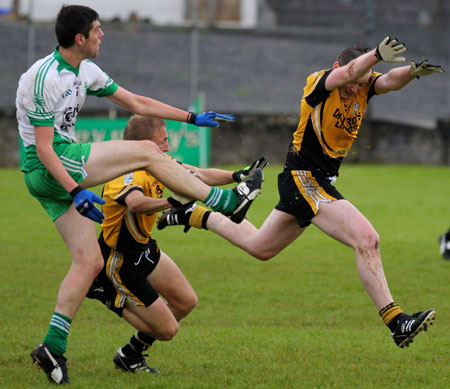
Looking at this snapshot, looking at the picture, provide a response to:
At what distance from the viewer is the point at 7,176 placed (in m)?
20.2

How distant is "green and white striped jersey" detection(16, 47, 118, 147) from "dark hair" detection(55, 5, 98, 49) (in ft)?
0.37

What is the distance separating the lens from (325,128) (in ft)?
21.7

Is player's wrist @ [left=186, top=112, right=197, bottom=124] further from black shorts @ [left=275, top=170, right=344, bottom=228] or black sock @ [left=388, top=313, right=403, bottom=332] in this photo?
black sock @ [left=388, top=313, right=403, bottom=332]

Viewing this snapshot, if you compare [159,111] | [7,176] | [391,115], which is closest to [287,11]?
[391,115]

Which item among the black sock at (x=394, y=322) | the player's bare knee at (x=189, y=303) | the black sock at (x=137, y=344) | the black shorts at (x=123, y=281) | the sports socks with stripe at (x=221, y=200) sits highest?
the sports socks with stripe at (x=221, y=200)

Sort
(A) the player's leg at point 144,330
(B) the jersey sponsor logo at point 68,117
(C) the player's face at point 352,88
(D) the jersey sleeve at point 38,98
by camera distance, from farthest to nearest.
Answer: (C) the player's face at point 352,88, (A) the player's leg at point 144,330, (B) the jersey sponsor logo at point 68,117, (D) the jersey sleeve at point 38,98

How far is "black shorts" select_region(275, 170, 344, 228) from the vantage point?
→ 6.51m

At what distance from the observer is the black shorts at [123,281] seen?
600 cm

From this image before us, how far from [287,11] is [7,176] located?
48.0 feet

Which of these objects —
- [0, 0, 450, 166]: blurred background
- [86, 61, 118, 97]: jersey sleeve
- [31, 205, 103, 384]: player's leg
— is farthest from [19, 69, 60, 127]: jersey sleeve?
[0, 0, 450, 166]: blurred background

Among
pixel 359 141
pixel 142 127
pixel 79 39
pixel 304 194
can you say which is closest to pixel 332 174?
pixel 304 194

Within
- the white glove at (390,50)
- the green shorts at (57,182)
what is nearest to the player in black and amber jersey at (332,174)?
the white glove at (390,50)

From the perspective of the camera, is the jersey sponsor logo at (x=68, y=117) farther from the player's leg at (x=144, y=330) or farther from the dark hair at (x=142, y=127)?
the player's leg at (x=144, y=330)

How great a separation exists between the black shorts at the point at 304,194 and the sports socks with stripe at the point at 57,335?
204cm
